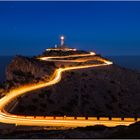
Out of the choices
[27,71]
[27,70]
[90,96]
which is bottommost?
[90,96]

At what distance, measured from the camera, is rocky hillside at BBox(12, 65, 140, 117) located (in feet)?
251

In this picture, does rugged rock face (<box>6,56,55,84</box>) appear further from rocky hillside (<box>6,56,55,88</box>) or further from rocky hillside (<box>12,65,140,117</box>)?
rocky hillside (<box>12,65,140,117</box>)

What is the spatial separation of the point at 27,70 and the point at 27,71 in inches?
14.5

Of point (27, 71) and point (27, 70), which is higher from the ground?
point (27, 70)

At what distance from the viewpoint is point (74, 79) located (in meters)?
94.3

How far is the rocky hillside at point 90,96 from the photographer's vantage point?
76.6m

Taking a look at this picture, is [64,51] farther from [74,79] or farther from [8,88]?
[8,88]

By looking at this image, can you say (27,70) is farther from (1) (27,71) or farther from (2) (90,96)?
(2) (90,96)

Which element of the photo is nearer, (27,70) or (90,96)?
(90,96)

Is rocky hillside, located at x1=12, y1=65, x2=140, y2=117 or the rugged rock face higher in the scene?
the rugged rock face

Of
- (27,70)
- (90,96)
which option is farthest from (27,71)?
(90,96)

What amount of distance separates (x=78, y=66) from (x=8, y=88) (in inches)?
1095

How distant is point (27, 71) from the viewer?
308ft

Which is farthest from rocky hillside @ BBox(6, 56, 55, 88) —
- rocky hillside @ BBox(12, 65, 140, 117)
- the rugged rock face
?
rocky hillside @ BBox(12, 65, 140, 117)
